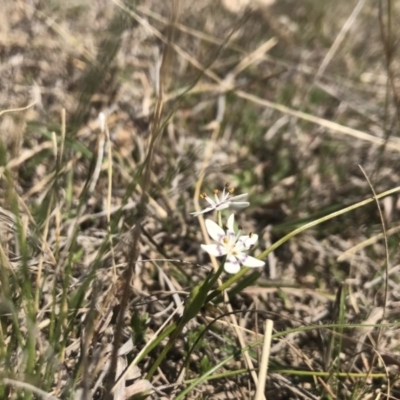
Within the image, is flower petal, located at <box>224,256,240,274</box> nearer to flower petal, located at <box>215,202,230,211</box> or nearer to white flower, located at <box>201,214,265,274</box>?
white flower, located at <box>201,214,265,274</box>

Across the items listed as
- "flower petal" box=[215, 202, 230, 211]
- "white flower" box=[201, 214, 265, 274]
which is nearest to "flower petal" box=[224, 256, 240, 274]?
"white flower" box=[201, 214, 265, 274]

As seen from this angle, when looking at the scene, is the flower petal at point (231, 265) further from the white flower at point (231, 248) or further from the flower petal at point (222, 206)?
the flower petal at point (222, 206)

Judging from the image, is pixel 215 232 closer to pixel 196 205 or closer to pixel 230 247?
pixel 230 247

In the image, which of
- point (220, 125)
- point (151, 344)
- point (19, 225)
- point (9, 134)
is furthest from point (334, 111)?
point (19, 225)

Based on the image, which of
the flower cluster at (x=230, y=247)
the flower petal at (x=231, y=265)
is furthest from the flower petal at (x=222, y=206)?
the flower petal at (x=231, y=265)

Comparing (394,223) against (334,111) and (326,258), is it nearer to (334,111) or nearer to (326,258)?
(326,258)

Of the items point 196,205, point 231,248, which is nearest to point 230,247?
point 231,248

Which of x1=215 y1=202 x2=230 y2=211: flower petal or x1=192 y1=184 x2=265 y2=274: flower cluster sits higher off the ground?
x1=215 y1=202 x2=230 y2=211: flower petal
